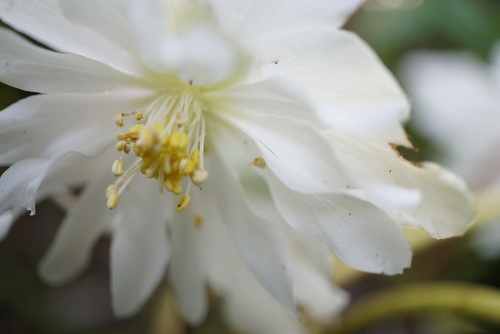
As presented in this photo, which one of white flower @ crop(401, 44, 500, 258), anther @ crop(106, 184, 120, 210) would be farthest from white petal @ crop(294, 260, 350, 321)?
white flower @ crop(401, 44, 500, 258)

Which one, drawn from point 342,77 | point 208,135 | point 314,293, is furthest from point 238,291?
point 342,77

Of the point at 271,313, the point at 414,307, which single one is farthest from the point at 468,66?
the point at 271,313

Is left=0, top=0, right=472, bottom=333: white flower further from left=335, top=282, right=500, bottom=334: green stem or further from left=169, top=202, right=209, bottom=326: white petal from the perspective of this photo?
left=335, top=282, right=500, bottom=334: green stem

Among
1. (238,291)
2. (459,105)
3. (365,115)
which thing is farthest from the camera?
(459,105)

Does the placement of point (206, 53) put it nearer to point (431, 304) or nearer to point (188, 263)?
point (188, 263)

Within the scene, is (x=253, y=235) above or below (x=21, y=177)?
below

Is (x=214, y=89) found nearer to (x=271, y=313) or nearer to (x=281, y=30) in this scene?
(x=281, y=30)
